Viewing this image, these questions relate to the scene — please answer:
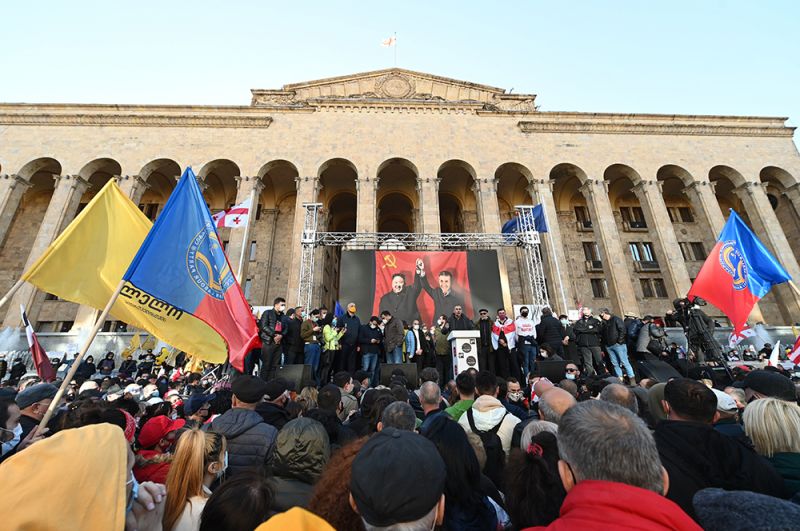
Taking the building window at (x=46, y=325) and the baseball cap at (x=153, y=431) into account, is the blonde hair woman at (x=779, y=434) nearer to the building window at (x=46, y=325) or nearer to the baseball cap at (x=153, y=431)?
the baseball cap at (x=153, y=431)

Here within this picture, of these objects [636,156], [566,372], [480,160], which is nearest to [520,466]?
[566,372]

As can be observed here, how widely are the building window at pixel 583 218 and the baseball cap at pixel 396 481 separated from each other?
85.9 feet

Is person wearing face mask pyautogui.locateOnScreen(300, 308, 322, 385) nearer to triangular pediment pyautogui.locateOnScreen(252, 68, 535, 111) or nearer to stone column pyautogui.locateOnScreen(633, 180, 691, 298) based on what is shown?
stone column pyautogui.locateOnScreen(633, 180, 691, 298)

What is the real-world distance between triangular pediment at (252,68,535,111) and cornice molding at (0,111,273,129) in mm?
4159

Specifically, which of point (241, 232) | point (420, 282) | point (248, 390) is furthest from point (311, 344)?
point (241, 232)

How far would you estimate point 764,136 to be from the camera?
22.1 metres

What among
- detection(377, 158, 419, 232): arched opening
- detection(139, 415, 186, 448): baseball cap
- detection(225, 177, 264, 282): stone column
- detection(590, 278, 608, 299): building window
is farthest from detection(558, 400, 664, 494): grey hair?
detection(590, 278, 608, 299): building window

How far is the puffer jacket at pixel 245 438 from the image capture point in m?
2.98

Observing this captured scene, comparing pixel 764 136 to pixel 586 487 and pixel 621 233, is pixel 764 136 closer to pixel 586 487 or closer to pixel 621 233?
pixel 621 233

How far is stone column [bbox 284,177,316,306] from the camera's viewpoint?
17200 mm

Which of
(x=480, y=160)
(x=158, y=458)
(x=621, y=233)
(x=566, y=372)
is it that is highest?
(x=480, y=160)

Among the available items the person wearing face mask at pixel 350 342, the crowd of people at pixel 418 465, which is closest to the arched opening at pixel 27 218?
the person wearing face mask at pixel 350 342

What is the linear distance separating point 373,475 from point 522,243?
16644mm

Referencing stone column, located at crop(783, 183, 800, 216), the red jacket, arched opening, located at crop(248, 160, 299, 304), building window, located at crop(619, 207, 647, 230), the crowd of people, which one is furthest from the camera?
building window, located at crop(619, 207, 647, 230)
